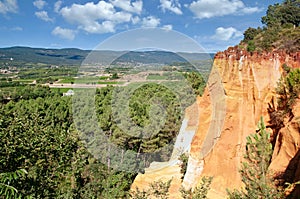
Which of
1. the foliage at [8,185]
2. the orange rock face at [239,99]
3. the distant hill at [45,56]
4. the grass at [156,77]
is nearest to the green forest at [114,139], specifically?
the foliage at [8,185]

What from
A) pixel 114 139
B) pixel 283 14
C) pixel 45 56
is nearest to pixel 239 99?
pixel 114 139

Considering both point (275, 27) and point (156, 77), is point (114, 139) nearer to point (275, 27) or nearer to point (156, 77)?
point (156, 77)

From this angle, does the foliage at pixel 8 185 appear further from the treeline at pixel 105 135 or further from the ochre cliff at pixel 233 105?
the ochre cliff at pixel 233 105

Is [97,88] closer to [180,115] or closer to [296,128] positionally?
[180,115]

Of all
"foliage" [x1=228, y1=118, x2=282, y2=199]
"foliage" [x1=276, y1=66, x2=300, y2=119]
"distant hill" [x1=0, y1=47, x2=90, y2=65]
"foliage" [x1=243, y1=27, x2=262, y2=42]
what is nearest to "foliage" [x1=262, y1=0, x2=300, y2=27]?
"foliage" [x1=243, y1=27, x2=262, y2=42]

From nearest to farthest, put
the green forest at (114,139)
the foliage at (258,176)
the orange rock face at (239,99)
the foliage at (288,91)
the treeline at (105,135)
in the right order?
the foliage at (258,176) < the green forest at (114,139) < the treeline at (105,135) < the foliage at (288,91) < the orange rock face at (239,99)

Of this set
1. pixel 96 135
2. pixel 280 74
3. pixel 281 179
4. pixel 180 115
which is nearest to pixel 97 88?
pixel 96 135

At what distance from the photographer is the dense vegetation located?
2460 cm

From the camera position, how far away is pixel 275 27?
97.0 feet

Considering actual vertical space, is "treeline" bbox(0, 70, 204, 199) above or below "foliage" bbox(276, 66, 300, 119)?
below

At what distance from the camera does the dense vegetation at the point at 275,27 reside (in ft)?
80.7

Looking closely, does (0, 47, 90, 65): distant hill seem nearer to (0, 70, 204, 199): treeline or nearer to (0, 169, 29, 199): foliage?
(0, 70, 204, 199): treeline

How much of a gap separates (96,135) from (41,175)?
12538 mm

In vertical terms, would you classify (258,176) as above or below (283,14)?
below
